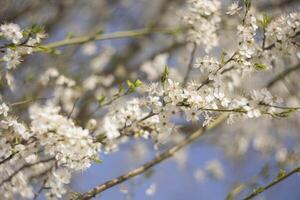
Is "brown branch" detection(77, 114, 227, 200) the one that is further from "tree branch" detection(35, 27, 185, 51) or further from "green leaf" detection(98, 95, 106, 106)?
"tree branch" detection(35, 27, 185, 51)

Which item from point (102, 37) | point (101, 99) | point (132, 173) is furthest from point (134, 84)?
point (102, 37)

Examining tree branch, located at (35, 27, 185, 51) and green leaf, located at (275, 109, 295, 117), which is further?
tree branch, located at (35, 27, 185, 51)

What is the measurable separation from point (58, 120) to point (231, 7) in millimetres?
1123

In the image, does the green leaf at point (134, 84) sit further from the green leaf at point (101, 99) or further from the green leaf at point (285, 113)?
the green leaf at point (285, 113)

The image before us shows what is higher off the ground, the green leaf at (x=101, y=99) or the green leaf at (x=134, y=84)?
the green leaf at (x=101, y=99)

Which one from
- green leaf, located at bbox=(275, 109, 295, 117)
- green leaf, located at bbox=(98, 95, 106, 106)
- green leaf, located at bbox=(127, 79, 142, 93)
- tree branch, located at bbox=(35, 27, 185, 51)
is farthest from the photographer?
tree branch, located at bbox=(35, 27, 185, 51)

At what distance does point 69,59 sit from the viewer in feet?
15.6

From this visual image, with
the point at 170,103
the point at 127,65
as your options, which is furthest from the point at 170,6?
the point at 170,103

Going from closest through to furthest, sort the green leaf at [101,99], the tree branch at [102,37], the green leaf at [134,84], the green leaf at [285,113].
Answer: the green leaf at [285,113]
the green leaf at [134,84]
the green leaf at [101,99]
the tree branch at [102,37]

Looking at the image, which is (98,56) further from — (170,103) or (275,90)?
(170,103)

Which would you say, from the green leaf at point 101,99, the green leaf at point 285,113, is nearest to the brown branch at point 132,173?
A: the green leaf at point 101,99

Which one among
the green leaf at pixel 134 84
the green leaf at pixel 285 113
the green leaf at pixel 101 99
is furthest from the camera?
the green leaf at pixel 101 99

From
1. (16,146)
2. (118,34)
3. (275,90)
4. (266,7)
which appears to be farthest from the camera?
(266,7)

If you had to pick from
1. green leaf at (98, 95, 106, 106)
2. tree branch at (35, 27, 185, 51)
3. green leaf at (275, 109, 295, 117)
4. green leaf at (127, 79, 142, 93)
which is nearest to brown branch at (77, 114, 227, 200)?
green leaf at (98, 95, 106, 106)
